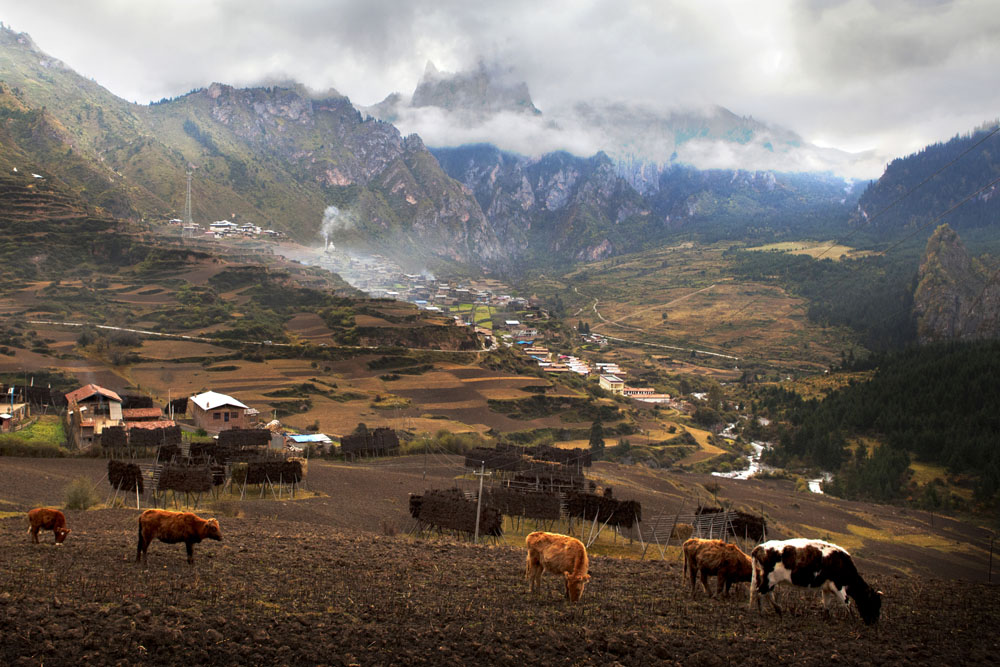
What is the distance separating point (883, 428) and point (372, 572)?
6280 cm

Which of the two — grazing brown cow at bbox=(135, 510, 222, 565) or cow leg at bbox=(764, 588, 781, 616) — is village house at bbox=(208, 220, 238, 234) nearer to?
grazing brown cow at bbox=(135, 510, 222, 565)

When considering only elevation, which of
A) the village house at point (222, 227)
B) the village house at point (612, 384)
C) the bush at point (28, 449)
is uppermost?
the village house at point (222, 227)

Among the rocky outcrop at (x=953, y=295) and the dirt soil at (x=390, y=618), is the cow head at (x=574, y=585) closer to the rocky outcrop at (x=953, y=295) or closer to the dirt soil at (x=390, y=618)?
the dirt soil at (x=390, y=618)

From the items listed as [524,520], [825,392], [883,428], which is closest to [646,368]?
[825,392]

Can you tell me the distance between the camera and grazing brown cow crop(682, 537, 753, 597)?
12.6m

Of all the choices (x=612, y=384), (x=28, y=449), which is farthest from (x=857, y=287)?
(x=28, y=449)

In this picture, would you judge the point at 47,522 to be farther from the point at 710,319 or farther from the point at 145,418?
the point at 710,319

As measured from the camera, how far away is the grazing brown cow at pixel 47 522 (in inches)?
591

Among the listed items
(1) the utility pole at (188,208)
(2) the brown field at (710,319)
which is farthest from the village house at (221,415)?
(1) the utility pole at (188,208)

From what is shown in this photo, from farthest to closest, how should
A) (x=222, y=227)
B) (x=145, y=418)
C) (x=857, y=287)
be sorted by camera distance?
(x=857, y=287), (x=222, y=227), (x=145, y=418)

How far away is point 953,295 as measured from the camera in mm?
113625

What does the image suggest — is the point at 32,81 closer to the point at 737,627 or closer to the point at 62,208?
the point at 62,208

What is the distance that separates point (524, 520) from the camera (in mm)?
31000

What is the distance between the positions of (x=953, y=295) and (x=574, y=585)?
125 m
